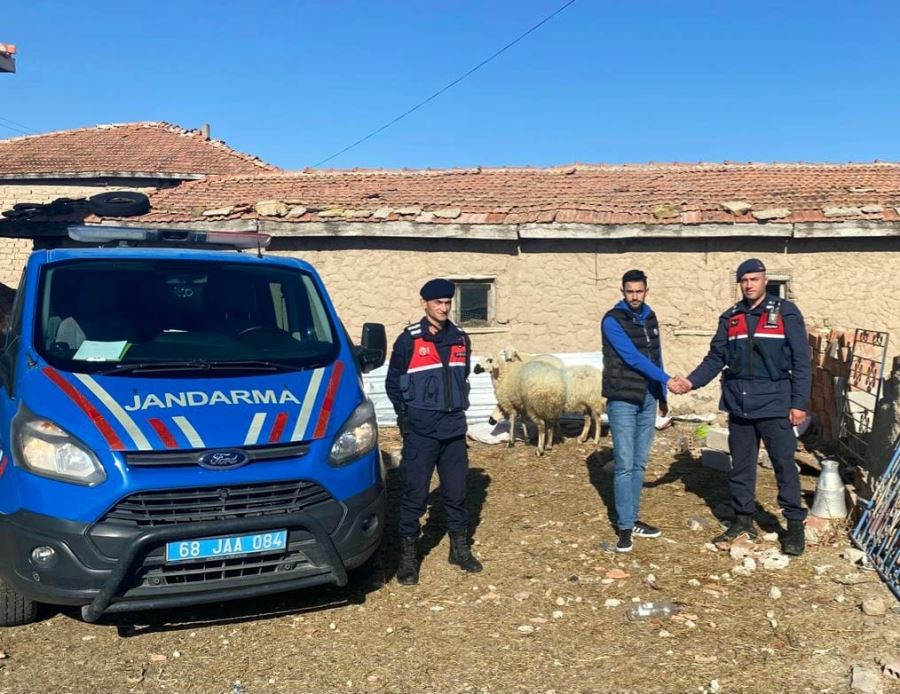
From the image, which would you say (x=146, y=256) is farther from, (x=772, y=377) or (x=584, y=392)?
(x=584, y=392)

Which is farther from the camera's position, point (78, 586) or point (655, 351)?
point (655, 351)

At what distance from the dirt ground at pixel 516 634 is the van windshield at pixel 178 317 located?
1490 mm

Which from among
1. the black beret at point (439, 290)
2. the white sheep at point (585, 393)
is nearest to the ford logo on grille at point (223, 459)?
the black beret at point (439, 290)

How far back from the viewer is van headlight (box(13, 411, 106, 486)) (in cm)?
369

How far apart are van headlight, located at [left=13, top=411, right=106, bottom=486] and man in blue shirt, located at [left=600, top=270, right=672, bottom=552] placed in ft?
10.9

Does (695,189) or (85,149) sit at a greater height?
(85,149)

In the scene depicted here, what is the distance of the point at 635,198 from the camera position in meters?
11.9

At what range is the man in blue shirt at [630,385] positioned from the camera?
5.29 metres

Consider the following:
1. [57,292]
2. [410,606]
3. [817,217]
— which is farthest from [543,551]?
[817,217]

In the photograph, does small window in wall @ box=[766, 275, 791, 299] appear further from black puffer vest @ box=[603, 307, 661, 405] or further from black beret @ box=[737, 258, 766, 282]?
black puffer vest @ box=[603, 307, 661, 405]

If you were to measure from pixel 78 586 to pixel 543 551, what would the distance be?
3140 millimetres

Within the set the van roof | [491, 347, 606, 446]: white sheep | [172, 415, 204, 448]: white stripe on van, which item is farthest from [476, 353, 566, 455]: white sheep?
[172, 415, 204, 448]: white stripe on van

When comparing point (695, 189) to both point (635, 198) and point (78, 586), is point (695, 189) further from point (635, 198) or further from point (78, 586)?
point (78, 586)

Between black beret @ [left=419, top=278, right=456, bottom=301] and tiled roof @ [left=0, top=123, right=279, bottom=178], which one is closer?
black beret @ [left=419, top=278, right=456, bottom=301]
